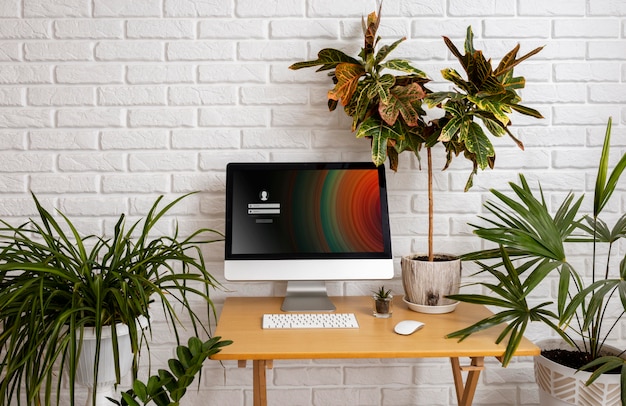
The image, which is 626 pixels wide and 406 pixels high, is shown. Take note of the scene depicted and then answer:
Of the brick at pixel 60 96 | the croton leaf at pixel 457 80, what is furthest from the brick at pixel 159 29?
the croton leaf at pixel 457 80

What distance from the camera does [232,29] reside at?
1.88 meters

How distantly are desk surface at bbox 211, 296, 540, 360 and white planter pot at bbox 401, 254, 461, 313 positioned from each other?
0.03 m

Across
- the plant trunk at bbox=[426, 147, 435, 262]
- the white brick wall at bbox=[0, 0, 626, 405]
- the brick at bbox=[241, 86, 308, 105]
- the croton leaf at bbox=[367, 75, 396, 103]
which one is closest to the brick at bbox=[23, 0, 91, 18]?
the white brick wall at bbox=[0, 0, 626, 405]

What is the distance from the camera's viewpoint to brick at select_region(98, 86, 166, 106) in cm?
189

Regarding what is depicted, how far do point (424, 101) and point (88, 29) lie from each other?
1270mm

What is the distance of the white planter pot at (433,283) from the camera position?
1.65m

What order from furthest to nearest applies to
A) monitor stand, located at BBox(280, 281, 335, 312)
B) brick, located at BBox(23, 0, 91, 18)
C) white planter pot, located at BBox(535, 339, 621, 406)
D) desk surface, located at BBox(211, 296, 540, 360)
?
brick, located at BBox(23, 0, 91, 18), monitor stand, located at BBox(280, 281, 335, 312), white planter pot, located at BBox(535, 339, 621, 406), desk surface, located at BBox(211, 296, 540, 360)

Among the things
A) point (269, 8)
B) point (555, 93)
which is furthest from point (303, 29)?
point (555, 93)

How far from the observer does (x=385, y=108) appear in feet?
5.22

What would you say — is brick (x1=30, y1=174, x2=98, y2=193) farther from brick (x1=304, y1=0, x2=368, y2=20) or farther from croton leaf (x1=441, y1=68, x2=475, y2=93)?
croton leaf (x1=441, y1=68, x2=475, y2=93)

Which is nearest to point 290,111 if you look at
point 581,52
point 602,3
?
point 581,52

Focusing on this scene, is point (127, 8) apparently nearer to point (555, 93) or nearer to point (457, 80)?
point (457, 80)

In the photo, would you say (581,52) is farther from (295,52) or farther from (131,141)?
(131,141)

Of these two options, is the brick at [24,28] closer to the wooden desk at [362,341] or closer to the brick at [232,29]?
the brick at [232,29]
